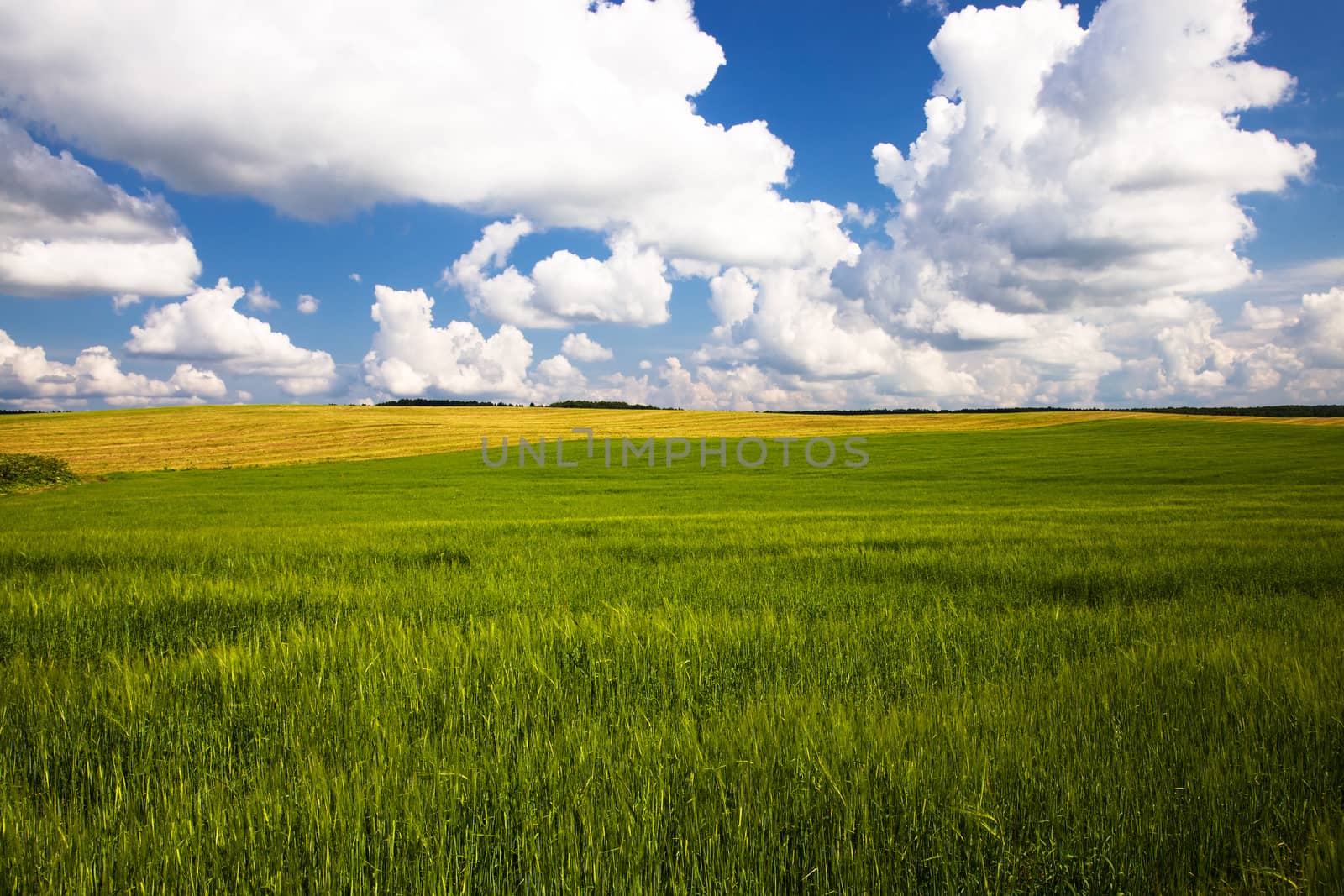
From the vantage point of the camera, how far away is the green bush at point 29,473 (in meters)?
30.9

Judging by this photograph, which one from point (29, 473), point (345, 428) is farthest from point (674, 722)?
point (345, 428)

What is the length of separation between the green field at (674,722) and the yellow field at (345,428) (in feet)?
155

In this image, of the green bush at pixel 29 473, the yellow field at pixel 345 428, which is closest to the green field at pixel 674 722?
the green bush at pixel 29 473

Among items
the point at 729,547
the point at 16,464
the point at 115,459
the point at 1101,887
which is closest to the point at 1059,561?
the point at 729,547

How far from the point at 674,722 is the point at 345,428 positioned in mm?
70229

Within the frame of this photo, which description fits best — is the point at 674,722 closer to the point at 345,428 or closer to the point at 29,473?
the point at 29,473

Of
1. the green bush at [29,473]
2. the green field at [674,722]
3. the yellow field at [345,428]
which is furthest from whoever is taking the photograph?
the yellow field at [345,428]

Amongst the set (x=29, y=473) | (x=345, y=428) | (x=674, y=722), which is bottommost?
(x=29, y=473)

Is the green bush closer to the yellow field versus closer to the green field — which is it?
the yellow field

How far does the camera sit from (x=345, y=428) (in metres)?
65.2

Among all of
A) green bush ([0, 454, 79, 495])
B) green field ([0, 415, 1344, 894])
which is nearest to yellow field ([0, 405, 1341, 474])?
green bush ([0, 454, 79, 495])

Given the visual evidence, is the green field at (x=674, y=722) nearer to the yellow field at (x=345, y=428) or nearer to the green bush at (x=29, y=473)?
the green bush at (x=29, y=473)

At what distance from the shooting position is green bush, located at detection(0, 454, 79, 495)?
30875mm

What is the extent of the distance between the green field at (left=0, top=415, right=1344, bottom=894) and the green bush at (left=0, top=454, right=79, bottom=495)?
3070 cm
